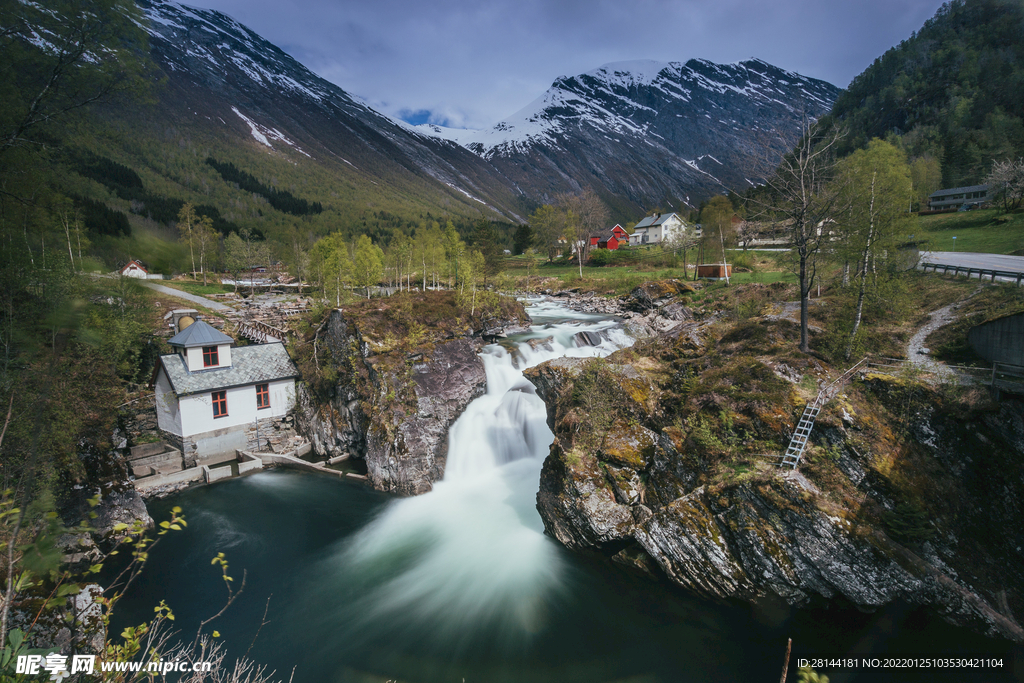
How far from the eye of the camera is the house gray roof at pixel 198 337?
2325 centimetres

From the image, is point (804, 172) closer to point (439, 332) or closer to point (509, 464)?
point (509, 464)

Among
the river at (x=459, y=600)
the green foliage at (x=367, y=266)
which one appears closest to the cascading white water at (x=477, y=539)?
the river at (x=459, y=600)

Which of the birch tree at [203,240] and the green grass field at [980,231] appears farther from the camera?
the green grass field at [980,231]

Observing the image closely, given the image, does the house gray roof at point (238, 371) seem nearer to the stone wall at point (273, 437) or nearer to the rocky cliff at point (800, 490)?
the stone wall at point (273, 437)

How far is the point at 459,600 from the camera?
14070 mm

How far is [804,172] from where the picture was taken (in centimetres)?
1516

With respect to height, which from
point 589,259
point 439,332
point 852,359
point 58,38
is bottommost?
point 852,359

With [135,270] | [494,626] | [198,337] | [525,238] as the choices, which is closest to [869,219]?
[494,626]

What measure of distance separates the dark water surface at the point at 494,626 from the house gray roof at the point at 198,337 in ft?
33.2

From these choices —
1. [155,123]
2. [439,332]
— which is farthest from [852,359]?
[155,123]

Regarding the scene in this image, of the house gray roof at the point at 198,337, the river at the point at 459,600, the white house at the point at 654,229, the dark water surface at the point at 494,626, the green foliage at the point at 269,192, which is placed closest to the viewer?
the dark water surface at the point at 494,626

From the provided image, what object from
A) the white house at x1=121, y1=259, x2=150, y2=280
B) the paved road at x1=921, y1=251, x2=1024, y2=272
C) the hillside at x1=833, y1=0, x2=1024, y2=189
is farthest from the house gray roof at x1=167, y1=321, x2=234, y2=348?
the hillside at x1=833, y1=0, x2=1024, y2=189

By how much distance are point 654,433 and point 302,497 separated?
15256mm

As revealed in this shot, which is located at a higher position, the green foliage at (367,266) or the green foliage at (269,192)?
the green foliage at (269,192)
